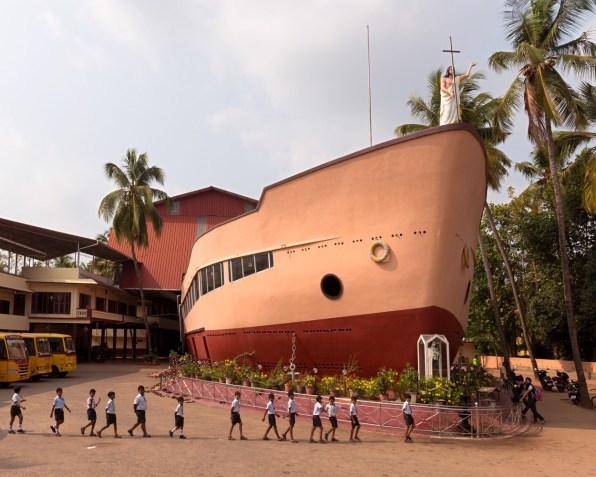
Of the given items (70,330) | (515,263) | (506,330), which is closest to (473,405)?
(515,263)

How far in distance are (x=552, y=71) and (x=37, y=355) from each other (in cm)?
2446

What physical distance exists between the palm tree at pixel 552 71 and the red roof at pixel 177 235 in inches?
1028

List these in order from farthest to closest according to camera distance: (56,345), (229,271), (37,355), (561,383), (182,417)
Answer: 1. (56,345)
2. (561,383)
3. (37,355)
4. (229,271)
5. (182,417)

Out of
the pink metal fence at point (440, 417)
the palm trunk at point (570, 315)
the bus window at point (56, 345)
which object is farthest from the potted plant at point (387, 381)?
the bus window at point (56, 345)

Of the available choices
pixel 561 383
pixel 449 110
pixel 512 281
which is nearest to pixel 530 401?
pixel 449 110

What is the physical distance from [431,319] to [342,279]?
2.62 meters

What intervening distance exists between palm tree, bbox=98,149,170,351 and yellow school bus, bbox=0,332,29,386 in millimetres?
16365

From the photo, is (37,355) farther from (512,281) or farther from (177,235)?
(512,281)

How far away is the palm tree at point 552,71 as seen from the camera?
2034 cm

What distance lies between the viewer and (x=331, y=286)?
50.4ft

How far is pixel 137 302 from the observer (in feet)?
159

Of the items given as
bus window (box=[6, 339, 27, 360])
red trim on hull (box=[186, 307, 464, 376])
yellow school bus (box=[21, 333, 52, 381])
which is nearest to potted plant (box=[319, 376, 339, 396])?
red trim on hull (box=[186, 307, 464, 376])

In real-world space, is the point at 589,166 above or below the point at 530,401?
above

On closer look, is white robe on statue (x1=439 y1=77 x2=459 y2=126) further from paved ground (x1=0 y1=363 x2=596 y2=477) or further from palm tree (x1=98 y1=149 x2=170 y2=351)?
palm tree (x1=98 y1=149 x2=170 y2=351)
